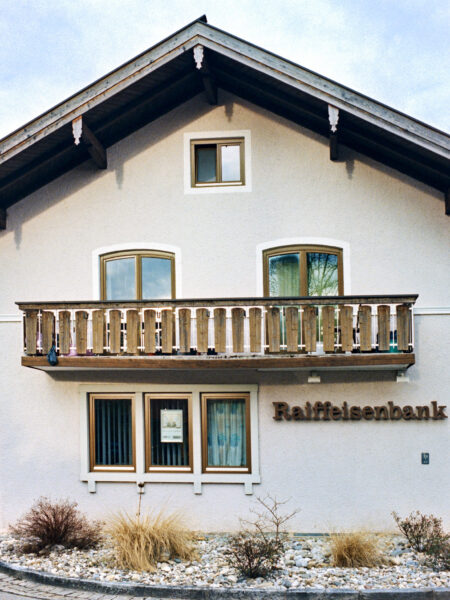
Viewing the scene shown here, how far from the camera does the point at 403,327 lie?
9.34m

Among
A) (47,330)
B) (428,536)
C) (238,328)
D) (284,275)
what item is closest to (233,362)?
(238,328)

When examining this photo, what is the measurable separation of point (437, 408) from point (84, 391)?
6.16 meters

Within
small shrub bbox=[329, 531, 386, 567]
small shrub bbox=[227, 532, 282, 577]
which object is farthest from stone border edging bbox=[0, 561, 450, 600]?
small shrub bbox=[329, 531, 386, 567]

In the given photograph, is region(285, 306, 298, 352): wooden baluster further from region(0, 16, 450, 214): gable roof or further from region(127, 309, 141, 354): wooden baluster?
region(0, 16, 450, 214): gable roof

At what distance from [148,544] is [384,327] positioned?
482 centimetres

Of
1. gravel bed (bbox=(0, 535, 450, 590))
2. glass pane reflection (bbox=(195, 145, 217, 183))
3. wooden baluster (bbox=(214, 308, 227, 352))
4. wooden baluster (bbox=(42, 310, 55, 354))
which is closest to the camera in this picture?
gravel bed (bbox=(0, 535, 450, 590))

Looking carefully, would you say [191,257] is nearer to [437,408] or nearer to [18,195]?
[18,195]

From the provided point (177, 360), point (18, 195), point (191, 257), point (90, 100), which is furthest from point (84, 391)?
point (90, 100)

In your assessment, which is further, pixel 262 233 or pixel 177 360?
pixel 262 233

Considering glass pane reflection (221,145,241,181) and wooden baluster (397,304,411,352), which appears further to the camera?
glass pane reflection (221,145,241,181)

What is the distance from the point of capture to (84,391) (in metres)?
10.7

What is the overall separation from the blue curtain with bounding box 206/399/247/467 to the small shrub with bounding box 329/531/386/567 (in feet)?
7.86

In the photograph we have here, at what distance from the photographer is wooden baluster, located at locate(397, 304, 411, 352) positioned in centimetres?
935

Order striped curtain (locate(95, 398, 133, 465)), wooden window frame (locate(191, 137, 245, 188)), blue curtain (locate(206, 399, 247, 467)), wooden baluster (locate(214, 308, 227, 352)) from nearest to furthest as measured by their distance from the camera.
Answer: wooden baluster (locate(214, 308, 227, 352)) → blue curtain (locate(206, 399, 247, 467)) → striped curtain (locate(95, 398, 133, 465)) → wooden window frame (locate(191, 137, 245, 188))
